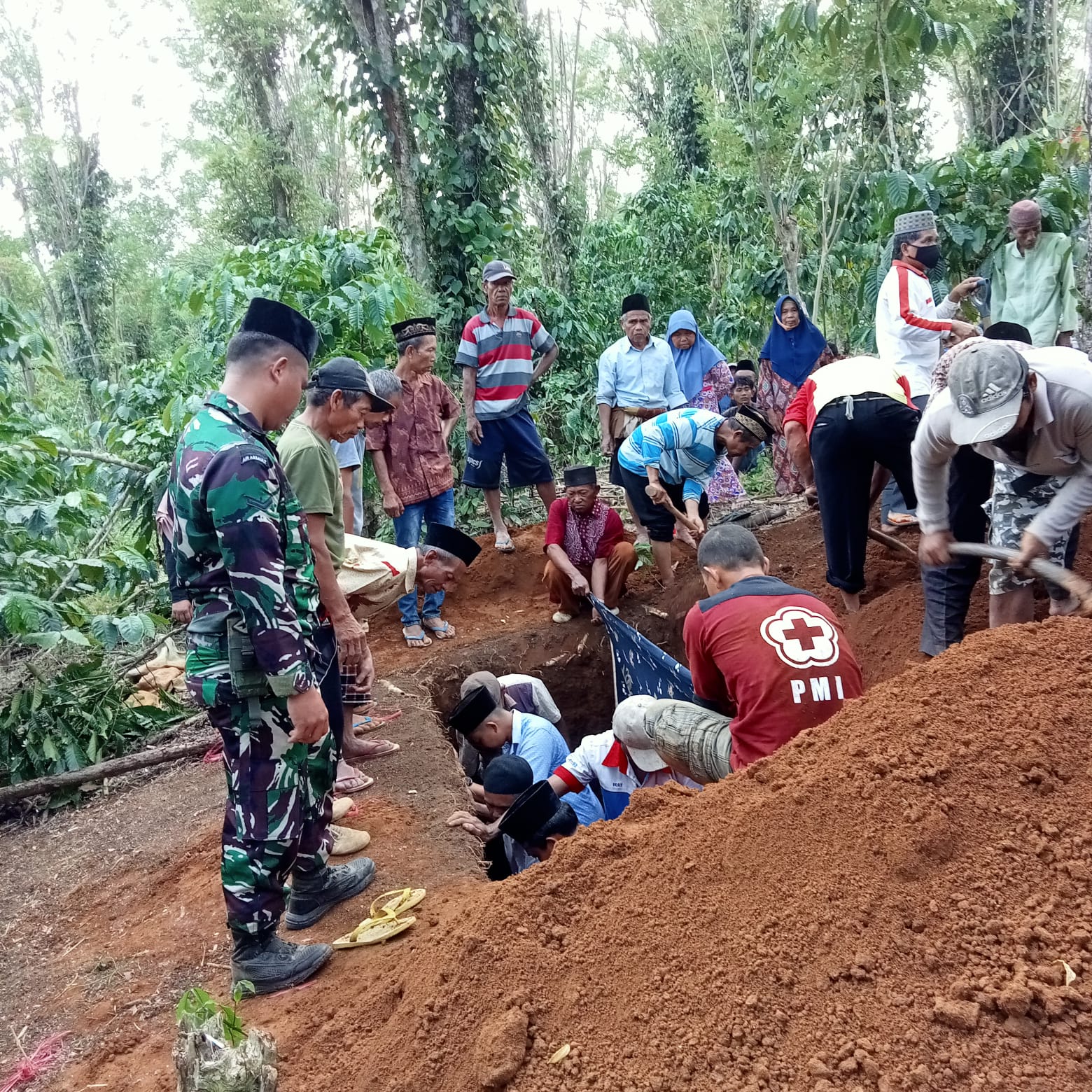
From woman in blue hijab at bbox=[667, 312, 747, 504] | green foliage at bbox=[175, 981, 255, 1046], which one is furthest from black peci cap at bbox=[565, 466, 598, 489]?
green foliage at bbox=[175, 981, 255, 1046]

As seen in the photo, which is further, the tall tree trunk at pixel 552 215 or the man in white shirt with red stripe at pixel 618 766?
the tall tree trunk at pixel 552 215

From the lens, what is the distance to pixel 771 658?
2758 millimetres

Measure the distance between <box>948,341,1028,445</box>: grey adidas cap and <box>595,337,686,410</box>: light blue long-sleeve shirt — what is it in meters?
3.59

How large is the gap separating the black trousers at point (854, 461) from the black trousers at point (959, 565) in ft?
0.96

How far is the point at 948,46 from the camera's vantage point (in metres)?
5.98

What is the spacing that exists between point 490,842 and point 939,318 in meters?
3.65

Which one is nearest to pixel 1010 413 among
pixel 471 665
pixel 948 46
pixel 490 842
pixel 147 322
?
pixel 490 842

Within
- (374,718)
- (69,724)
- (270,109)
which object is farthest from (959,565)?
(270,109)

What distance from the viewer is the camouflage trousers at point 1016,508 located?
3.04m

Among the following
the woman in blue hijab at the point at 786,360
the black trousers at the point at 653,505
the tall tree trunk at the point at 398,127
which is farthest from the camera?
the tall tree trunk at the point at 398,127

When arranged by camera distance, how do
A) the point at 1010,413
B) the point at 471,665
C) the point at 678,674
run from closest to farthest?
1. the point at 1010,413
2. the point at 678,674
3. the point at 471,665

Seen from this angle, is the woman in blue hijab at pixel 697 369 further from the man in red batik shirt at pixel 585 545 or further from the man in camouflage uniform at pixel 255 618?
the man in camouflage uniform at pixel 255 618

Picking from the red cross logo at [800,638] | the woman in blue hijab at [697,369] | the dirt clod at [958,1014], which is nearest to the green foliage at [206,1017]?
the dirt clod at [958,1014]

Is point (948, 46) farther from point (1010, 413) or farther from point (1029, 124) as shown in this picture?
point (1029, 124)
